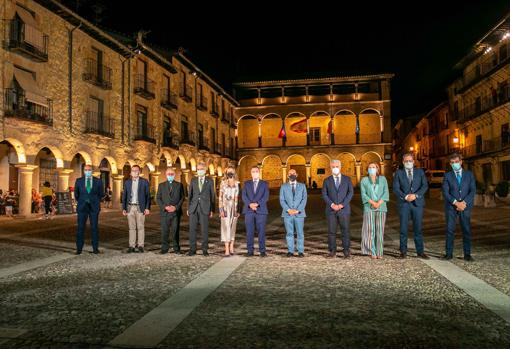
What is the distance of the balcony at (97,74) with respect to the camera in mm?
19625

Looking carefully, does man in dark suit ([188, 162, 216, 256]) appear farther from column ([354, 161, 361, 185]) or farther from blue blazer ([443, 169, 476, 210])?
column ([354, 161, 361, 185])

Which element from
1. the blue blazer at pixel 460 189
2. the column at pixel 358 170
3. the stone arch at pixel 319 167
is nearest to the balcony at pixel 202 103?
the stone arch at pixel 319 167

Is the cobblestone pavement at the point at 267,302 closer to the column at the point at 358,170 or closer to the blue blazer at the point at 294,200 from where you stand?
the blue blazer at the point at 294,200

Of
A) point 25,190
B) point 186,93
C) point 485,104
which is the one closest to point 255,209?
point 25,190

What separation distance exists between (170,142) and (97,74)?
769 cm

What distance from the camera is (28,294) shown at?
4.60m

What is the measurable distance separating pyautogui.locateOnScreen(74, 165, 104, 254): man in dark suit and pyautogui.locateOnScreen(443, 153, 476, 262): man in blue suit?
6.01 m

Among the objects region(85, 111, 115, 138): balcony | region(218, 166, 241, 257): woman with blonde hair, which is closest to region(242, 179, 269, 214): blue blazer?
region(218, 166, 241, 257): woman with blonde hair

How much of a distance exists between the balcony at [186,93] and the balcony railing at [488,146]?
70.7 feet

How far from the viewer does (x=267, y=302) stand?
164 inches

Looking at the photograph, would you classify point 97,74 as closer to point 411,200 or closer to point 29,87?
point 29,87

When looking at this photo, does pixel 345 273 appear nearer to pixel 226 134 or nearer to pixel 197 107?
pixel 197 107

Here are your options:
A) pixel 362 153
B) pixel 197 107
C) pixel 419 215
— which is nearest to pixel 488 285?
pixel 419 215

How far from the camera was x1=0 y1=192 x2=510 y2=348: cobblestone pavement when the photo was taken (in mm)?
3182
